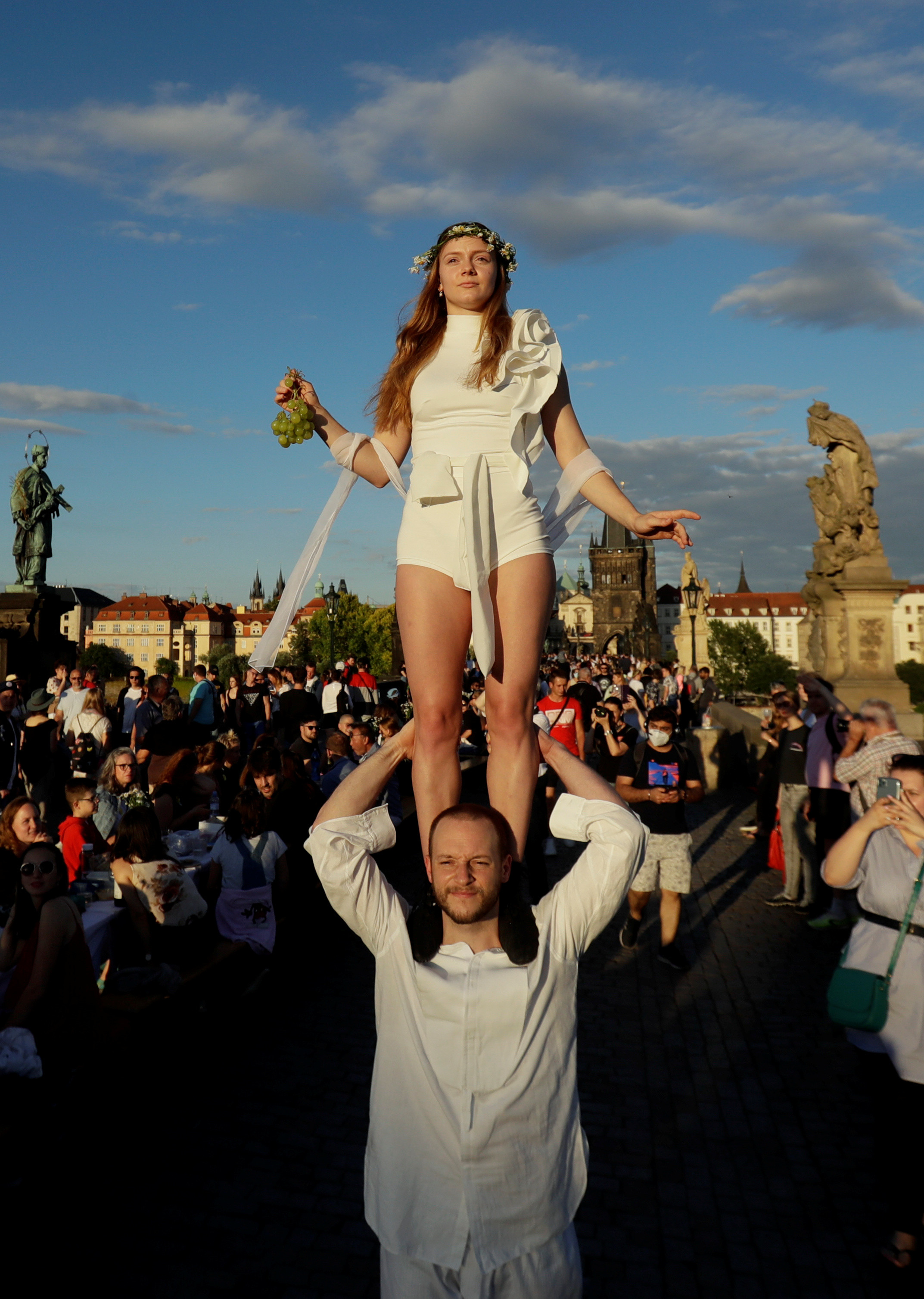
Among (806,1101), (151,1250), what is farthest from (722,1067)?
(151,1250)

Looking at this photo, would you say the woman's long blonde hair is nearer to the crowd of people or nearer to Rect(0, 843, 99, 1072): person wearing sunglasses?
the crowd of people

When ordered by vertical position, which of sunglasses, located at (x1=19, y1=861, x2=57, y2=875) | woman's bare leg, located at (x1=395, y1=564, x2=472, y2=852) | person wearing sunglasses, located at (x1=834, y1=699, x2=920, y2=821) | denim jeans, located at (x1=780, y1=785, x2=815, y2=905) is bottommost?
denim jeans, located at (x1=780, y1=785, x2=815, y2=905)

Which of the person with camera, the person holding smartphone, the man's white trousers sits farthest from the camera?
the person with camera

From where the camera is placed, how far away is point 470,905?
2.24m

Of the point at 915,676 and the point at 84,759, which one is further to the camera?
the point at 915,676

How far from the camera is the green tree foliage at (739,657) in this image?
76.8 metres

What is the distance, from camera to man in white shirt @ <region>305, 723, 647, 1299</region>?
2.12 m

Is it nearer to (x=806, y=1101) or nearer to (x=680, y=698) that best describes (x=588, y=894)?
(x=806, y=1101)

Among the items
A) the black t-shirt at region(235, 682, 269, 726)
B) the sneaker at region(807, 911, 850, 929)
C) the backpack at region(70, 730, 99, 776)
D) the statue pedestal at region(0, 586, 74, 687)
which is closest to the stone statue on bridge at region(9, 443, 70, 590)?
the statue pedestal at region(0, 586, 74, 687)

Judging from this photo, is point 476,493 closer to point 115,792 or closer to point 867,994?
point 867,994

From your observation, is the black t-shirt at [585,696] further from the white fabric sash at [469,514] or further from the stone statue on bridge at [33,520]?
the stone statue on bridge at [33,520]

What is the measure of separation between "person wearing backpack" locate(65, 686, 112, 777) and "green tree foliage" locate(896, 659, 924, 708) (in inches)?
1682

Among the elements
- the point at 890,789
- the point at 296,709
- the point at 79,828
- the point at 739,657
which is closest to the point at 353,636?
the point at 739,657

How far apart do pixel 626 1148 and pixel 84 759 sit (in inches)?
301
